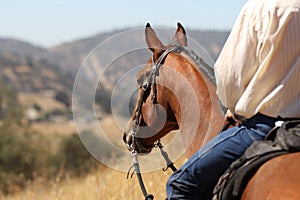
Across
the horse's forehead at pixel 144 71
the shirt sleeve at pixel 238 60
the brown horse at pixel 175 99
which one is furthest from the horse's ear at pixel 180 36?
the shirt sleeve at pixel 238 60

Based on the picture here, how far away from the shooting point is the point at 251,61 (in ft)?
13.2

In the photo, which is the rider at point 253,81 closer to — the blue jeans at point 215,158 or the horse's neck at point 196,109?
the blue jeans at point 215,158

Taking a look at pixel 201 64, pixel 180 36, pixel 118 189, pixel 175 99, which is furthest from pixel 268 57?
pixel 118 189

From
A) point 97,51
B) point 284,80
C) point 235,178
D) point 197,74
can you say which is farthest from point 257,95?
point 97,51

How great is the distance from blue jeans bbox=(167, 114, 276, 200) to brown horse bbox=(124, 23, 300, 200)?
59 centimetres

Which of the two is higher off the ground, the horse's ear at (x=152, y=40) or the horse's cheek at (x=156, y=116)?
the horse's ear at (x=152, y=40)

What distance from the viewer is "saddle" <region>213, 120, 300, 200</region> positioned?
147 inches

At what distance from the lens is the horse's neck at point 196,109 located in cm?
483

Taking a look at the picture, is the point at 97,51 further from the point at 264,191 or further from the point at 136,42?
the point at 264,191

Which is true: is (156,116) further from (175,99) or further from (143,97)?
(175,99)

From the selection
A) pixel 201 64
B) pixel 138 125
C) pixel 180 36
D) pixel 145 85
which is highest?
pixel 180 36

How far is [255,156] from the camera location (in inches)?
150

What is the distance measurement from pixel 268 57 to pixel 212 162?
2.46 feet

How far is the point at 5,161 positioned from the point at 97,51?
33.0 metres
